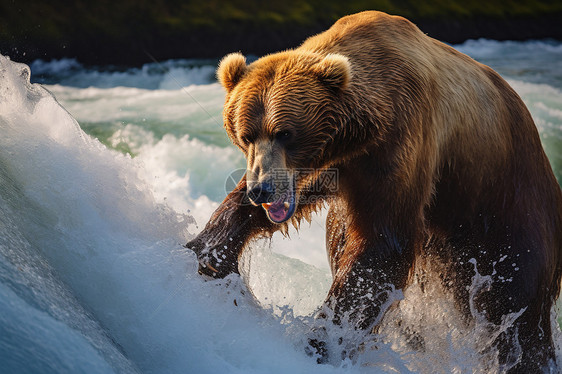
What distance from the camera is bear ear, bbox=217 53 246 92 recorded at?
3998 millimetres

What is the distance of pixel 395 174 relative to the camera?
387 centimetres

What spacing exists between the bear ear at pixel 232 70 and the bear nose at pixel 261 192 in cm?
79

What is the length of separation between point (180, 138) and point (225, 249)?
5.80 m

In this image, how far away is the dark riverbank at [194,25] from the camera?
11359 millimetres

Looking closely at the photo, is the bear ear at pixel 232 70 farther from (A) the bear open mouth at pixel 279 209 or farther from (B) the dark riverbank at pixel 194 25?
(B) the dark riverbank at pixel 194 25

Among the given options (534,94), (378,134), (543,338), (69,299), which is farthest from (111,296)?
(534,94)

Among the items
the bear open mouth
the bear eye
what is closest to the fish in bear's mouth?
the bear open mouth

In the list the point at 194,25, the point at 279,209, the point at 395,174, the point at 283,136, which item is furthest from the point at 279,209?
the point at 194,25

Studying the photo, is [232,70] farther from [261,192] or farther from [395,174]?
[395,174]

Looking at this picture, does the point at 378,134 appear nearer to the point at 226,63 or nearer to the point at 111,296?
the point at 226,63

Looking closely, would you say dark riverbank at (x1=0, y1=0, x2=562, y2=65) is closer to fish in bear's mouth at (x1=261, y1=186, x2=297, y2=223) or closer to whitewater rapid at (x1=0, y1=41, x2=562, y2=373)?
whitewater rapid at (x1=0, y1=41, x2=562, y2=373)

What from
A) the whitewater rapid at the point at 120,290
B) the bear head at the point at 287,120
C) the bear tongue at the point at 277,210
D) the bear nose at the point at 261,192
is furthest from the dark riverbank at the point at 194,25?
the bear nose at the point at 261,192

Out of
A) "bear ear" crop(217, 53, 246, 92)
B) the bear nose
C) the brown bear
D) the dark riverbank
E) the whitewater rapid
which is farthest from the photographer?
the dark riverbank

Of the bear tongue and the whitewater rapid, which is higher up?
the bear tongue
